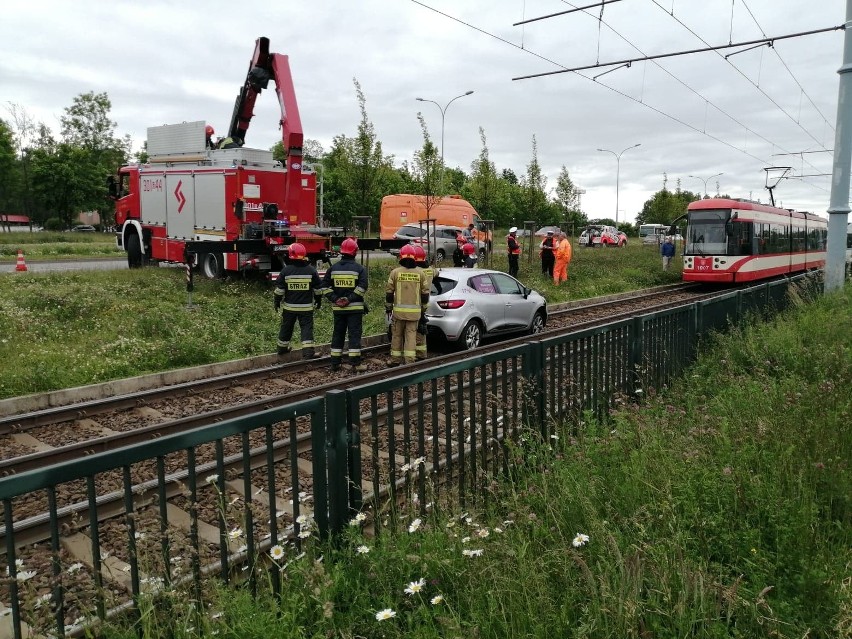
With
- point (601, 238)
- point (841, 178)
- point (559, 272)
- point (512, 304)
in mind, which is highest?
point (841, 178)

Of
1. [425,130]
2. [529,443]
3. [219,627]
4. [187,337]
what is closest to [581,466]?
[529,443]

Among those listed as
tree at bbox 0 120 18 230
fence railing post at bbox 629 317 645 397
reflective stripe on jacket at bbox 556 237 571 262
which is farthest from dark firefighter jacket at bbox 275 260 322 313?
tree at bbox 0 120 18 230

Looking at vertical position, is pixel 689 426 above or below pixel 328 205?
below

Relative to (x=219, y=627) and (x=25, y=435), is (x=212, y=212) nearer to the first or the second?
(x=25, y=435)

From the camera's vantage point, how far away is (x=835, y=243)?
1441 cm

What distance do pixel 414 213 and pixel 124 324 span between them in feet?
64.2

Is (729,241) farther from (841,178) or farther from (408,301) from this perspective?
(408,301)

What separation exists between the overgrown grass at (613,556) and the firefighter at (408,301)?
5176mm

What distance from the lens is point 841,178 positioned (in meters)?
13.9

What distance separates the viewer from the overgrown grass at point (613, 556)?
113 inches

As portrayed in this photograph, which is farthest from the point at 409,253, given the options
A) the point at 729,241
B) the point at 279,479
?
the point at 729,241

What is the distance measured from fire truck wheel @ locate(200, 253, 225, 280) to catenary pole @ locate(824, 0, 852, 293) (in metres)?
14.3

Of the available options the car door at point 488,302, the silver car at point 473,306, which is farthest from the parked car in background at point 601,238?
the car door at point 488,302

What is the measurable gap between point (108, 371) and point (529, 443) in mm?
6900
